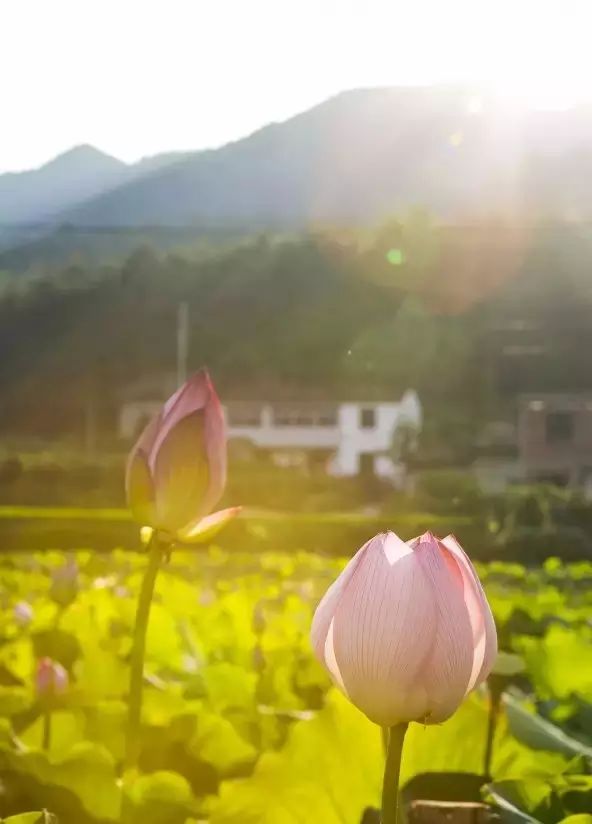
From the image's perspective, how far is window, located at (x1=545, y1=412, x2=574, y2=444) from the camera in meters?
12.3

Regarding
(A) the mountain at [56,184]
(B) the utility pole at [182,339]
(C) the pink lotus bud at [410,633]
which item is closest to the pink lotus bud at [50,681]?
(C) the pink lotus bud at [410,633]

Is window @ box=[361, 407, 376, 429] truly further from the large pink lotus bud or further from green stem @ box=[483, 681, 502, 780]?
the large pink lotus bud

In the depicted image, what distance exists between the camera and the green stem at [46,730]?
491mm

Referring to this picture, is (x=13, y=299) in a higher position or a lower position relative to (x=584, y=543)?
higher

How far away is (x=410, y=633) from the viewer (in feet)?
0.98

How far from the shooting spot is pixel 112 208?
818 inches

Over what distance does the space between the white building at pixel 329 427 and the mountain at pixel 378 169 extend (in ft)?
7.72

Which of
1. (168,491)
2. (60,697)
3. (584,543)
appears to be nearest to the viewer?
(168,491)

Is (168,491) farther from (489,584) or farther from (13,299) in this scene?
(13,299)

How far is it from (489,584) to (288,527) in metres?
4.59

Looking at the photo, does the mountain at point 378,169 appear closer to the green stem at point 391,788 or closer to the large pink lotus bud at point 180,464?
the large pink lotus bud at point 180,464

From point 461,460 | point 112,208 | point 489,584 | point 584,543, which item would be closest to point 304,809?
point 489,584

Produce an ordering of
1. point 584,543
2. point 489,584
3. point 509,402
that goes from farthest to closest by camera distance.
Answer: point 509,402 < point 584,543 < point 489,584

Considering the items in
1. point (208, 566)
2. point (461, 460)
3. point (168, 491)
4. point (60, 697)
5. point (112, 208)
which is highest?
point (112, 208)
